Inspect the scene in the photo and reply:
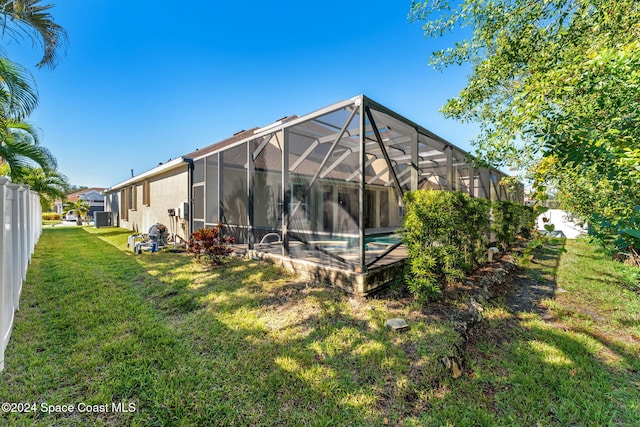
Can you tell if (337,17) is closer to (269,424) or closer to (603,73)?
(603,73)

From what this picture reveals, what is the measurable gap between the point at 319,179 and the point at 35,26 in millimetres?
6856

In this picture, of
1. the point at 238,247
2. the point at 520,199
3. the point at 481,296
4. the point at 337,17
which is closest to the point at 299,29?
the point at 337,17

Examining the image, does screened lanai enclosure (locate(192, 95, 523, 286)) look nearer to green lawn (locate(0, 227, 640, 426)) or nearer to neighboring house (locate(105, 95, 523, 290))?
neighboring house (locate(105, 95, 523, 290))

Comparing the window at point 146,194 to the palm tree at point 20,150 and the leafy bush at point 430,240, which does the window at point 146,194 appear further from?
the leafy bush at point 430,240

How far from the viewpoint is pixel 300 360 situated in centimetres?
282

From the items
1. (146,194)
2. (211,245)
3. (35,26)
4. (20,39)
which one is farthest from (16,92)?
(146,194)

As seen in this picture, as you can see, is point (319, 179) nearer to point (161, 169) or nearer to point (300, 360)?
point (300, 360)

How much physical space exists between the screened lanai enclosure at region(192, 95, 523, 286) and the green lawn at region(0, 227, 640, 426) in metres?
1.40

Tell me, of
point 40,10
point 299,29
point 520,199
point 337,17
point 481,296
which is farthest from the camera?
point 520,199

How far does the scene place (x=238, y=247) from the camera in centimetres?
771

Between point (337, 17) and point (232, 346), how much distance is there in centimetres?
1033

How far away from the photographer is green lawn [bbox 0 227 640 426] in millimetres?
2197

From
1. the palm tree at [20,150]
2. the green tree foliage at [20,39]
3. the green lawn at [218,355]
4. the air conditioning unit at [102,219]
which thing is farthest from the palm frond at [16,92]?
the air conditioning unit at [102,219]

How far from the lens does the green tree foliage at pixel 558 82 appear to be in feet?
7.17
